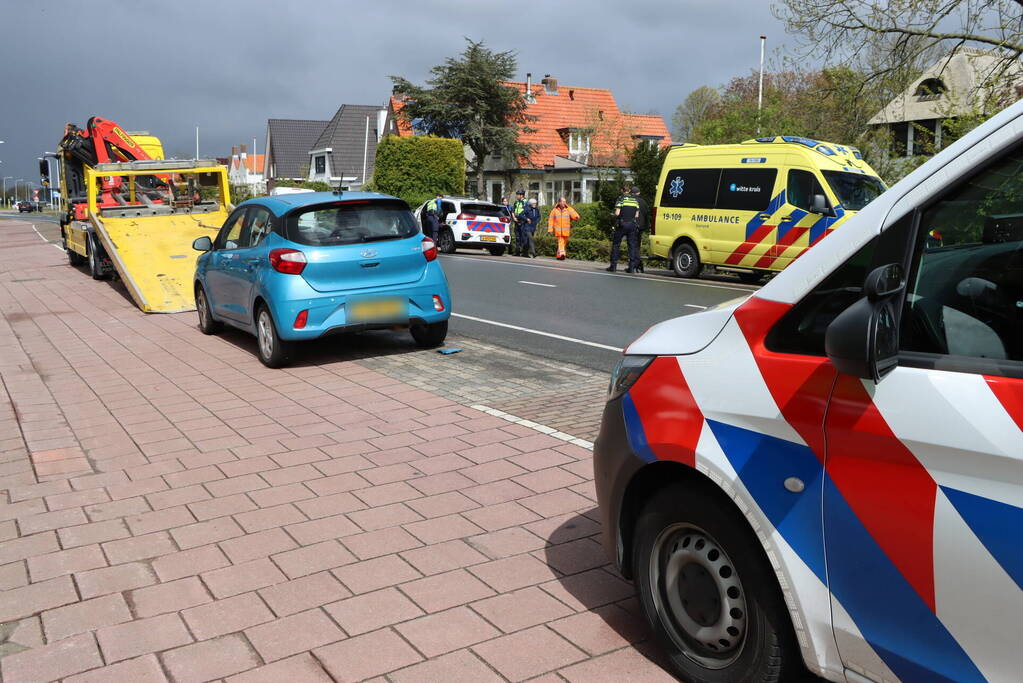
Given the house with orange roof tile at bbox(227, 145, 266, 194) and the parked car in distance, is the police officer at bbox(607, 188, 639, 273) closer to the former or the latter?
the parked car in distance

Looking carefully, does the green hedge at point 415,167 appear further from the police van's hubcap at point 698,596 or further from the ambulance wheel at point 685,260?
the police van's hubcap at point 698,596

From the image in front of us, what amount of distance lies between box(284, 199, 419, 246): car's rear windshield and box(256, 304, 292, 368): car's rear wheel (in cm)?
81

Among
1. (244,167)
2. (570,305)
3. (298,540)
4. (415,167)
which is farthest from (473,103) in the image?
(244,167)

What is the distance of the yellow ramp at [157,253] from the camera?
13391mm

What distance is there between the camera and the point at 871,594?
2.37m

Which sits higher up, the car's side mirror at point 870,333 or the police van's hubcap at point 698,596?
the car's side mirror at point 870,333

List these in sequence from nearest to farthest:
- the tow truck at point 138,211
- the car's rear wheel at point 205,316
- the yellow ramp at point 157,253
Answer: the car's rear wheel at point 205,316 < the yellow ramp at point 157,253 < the tow truck at point 138,211

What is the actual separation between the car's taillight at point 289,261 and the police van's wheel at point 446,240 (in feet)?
62.7

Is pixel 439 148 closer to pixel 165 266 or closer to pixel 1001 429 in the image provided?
pixel 165 266

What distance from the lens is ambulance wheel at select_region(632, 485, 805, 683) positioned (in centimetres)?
268

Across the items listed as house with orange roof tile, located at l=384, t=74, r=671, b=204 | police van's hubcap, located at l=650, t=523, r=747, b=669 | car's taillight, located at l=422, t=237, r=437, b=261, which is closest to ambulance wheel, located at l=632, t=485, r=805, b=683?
police van's hubcap, located at l=650, t=523, r=747, b=669

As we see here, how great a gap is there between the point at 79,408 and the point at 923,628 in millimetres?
6642

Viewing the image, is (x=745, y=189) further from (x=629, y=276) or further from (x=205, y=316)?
(x=205, y=316)

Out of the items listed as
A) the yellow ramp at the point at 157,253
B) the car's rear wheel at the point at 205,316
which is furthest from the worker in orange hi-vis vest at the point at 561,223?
the car's rear wheel at the point at 205,316
